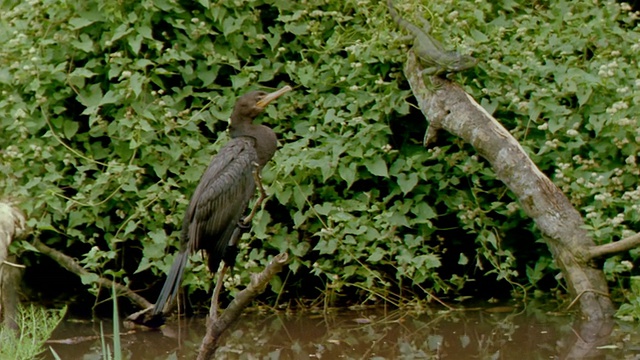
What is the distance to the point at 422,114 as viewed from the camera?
7.73 m

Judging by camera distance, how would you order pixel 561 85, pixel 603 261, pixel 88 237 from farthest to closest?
pixel 88 237 → pixel 561 85 → pixel 603 261

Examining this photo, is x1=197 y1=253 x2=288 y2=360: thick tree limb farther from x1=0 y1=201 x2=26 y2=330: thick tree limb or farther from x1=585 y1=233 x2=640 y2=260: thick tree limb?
x1=585 y1=233 x2=640 y2=260: thick tree limb

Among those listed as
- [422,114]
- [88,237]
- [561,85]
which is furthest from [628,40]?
[88,237]

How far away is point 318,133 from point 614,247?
76.8 inches

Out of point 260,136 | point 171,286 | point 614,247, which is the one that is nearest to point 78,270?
point 171,286

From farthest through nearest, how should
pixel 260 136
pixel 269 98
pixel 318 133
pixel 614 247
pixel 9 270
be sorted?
pixel 318 133 → pixel 9 270 → pixel 269 98 → pixel 260 136 → pixel 614 247

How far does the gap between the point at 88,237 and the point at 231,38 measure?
159 centimetres

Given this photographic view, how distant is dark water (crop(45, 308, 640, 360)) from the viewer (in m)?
6.37

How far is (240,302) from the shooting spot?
16.7 ft

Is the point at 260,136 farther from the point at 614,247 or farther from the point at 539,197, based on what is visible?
the point at 614,247

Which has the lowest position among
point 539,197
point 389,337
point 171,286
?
point 389,337

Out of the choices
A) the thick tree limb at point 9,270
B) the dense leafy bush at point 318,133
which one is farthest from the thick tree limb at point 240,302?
the dense leafy bush at point 318,133

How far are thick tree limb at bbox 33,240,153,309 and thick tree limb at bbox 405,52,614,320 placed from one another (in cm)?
207

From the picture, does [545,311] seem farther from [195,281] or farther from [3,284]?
[3,284]
